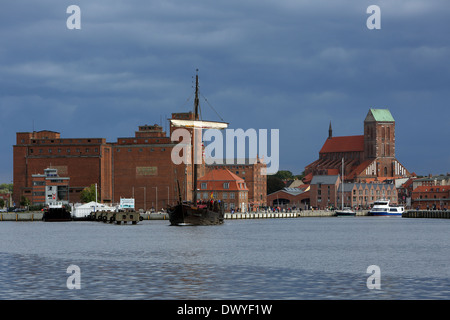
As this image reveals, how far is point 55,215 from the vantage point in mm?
144500

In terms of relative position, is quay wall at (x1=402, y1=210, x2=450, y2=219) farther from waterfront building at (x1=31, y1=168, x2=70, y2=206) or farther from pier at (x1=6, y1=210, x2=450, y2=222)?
waterfront building at (x1=31, y1=168, x2=70, y2=206)

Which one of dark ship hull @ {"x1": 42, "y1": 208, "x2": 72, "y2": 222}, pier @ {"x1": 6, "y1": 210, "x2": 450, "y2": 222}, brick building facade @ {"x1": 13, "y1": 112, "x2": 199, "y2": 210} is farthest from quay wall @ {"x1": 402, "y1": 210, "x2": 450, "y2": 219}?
dark ship hull @ {"x1": 42, "y1": 208, "x2": 72, "y2": 222}

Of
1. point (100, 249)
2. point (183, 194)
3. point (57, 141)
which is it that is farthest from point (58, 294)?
point (57, 141)

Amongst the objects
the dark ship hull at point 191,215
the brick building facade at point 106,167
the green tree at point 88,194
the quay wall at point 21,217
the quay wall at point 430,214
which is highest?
the brick building facade at point 106,167

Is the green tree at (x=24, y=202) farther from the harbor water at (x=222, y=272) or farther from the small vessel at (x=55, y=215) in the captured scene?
the harbor water at (x=222, y=272)

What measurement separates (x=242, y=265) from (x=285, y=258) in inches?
238

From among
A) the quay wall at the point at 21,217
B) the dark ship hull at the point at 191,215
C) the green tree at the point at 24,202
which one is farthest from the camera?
the green tree at the point at 24,202

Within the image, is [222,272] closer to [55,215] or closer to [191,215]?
[191,215]

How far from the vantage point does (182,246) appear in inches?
2414

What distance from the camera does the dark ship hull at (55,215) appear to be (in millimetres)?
144500

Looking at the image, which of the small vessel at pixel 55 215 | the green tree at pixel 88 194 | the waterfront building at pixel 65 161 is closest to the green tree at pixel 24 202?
the waterfront building at pixel 65 161

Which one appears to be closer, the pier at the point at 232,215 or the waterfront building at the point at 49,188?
the pier at the point at 232,215

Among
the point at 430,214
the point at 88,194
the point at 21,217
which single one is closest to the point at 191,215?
the point at 21,217
